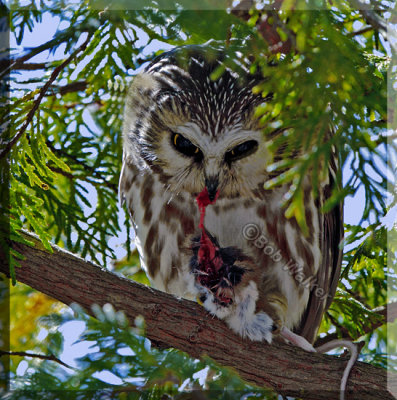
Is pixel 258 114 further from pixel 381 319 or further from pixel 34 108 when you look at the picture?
pixel 381 319

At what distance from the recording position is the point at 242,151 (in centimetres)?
254

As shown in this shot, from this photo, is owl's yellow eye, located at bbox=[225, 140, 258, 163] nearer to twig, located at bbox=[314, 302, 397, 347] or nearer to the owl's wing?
the owl's wing

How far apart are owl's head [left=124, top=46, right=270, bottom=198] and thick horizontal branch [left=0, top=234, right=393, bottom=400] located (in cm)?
55

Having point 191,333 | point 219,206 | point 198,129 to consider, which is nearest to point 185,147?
point 198,129

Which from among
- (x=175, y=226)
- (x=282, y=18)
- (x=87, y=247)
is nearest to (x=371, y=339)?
(x=175, y=226)

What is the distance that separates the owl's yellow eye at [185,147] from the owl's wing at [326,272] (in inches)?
33.8

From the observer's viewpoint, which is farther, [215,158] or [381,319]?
[381,319]

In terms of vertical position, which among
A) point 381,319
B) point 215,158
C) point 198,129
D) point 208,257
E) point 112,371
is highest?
point 198,129

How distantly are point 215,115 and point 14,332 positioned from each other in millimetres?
→ 1856

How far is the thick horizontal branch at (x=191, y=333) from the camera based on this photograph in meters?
2.42

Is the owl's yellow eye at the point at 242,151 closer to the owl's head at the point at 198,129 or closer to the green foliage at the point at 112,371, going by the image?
the owl's head at the point at 198,129

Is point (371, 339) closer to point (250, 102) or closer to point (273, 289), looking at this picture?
point (273, 289)

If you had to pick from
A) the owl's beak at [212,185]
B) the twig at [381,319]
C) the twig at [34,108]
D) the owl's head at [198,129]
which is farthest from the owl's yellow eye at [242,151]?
the twig at [381,319]

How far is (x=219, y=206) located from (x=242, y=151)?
460 mm
